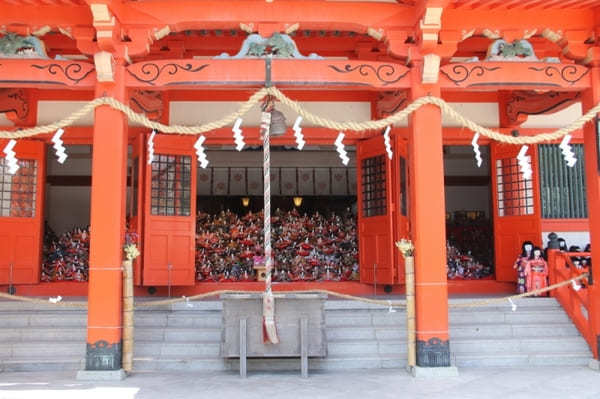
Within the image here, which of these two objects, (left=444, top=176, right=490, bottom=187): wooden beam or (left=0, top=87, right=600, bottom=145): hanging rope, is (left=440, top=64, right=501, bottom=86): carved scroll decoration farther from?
(left=444, top=176, right=490, bottom=187): wooden beam

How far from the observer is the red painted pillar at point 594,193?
6.98 m

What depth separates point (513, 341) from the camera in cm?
726

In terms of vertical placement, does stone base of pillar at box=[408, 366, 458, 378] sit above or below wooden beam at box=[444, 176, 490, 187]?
below

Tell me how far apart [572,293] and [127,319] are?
5.44 metres

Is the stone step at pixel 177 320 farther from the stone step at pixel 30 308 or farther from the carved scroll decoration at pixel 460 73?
the carved scroll decoration at pixel 460 73

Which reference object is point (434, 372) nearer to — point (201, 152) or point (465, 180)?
point (201, 152)

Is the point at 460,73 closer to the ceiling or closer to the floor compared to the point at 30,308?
closer to the ceiling

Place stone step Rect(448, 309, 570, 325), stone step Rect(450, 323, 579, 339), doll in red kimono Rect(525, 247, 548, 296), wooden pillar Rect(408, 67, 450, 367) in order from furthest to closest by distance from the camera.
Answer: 1. doll in red kimono Rect(525, 247, 548, 296)
2. stone step Rect(448, 309, 570, 325)
3. stone step Rect(450, 323, 579, 339)
4. wooden pillar Rect(408, 67, 450, 367)

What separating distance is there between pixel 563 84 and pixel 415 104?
6.03 feet

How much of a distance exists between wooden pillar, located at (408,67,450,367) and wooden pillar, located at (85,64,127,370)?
321 centimetres

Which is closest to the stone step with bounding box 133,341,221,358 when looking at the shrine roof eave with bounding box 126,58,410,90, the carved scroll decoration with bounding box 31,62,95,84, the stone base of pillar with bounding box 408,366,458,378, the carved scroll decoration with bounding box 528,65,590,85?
the stone base of pillar with bounding box 408,366,458,378

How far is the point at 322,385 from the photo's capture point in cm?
603

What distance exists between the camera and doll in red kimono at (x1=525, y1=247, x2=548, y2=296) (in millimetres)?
8609

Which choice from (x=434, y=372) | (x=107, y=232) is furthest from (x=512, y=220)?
(x=107, y=232)
